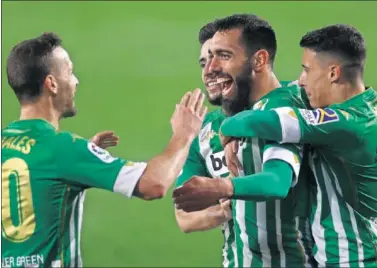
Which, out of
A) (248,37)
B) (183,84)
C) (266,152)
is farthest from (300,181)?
(183,84)

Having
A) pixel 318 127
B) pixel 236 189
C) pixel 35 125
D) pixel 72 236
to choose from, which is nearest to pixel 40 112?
pixel 35 125

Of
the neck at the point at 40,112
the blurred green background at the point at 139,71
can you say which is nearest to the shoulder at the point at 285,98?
the neck at the point at 40,112

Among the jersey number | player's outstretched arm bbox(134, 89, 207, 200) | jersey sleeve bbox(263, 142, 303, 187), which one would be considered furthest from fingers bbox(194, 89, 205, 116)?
the jersey number

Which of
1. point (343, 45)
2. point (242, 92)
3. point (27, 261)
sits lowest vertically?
point (27, 261)

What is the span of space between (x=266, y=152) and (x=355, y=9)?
26.0 ft

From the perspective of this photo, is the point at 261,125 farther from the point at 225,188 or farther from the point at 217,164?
the point at 217,164

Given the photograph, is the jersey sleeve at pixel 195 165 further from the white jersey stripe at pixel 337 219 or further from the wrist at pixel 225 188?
the wrist at pixel 225 188

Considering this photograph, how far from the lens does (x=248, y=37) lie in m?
5.10

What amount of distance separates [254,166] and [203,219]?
2.71 feet

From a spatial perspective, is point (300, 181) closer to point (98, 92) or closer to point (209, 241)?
point (209, 241)

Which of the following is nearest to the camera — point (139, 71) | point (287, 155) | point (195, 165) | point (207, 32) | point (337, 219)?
point (287, 155)

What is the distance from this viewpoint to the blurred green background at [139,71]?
29.1ft

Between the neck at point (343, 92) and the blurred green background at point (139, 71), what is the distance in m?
4.13

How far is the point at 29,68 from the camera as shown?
15.3 feet
